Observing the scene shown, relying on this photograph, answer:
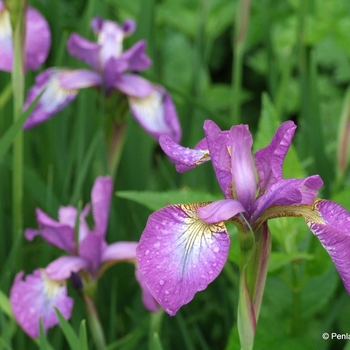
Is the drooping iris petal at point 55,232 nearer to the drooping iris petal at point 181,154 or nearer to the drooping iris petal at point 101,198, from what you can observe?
the drooping iris petal at point 101,198

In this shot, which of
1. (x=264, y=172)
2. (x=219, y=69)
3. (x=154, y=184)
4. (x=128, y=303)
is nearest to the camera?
(x=264, y=172)

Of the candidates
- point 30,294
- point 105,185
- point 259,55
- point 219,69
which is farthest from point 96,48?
point 219,69

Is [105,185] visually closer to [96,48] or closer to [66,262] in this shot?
[66,262]

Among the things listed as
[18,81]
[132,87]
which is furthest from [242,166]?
[132,87]

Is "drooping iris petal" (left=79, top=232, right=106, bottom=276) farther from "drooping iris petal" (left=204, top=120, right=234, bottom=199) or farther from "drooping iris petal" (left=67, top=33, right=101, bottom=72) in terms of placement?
"drooping iris petal" (left=67, top=33, right=101, bottom=72)

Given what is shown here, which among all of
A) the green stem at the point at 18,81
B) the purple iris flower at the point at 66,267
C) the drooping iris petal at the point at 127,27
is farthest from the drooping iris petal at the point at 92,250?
the drooping iris petal at the point at 127,27

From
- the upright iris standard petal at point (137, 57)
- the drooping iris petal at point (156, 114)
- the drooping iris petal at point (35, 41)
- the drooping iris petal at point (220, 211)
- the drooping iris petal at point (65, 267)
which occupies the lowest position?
the drooping iris petal at point (65, 267)

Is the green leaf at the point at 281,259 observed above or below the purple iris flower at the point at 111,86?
below
